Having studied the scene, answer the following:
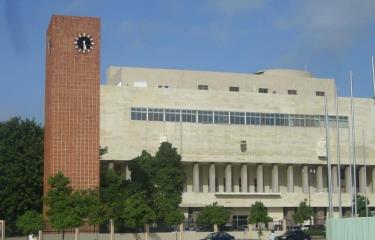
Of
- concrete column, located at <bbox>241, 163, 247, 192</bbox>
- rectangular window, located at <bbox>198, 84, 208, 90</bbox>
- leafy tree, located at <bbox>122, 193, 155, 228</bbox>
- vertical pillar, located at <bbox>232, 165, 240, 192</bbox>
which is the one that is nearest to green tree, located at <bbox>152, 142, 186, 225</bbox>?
leafy tree, located at <bbox>122, 193, 155, 228</bbox>

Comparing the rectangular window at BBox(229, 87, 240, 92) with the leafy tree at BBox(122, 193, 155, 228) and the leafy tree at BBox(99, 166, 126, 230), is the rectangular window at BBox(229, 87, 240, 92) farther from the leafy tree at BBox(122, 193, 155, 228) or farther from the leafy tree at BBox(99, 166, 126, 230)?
the leafy tree at BBox(122, 193, 155, 228)

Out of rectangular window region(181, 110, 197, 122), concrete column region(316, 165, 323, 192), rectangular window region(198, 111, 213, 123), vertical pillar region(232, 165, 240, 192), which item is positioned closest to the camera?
rectangular window region(181, 110, 197, 122)

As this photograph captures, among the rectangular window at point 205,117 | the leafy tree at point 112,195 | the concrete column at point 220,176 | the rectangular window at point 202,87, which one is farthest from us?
the rectangular window at point 202,87

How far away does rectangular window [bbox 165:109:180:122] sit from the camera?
94438 mm

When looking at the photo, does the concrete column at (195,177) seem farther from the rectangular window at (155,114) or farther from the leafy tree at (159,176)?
the leafy tree at (159,176)

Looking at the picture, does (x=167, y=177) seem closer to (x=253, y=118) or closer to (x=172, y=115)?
(x=172, y=115)

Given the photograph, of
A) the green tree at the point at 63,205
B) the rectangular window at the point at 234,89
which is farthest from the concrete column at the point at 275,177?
the green tree at the point at 63,205

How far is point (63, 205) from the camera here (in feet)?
189

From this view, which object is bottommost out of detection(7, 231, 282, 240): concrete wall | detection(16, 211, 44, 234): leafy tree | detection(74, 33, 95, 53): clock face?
detection(7, 231, 282, 240): concrete wall

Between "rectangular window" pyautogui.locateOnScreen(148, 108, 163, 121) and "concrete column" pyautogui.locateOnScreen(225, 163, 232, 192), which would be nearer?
"rectangular window" pyautogui.locateOnScreen(148, 108, 163, 121)

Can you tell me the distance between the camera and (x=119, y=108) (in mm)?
92625

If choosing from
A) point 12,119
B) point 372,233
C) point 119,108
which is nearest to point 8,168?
point 12,119

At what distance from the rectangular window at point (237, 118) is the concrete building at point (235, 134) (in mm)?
138

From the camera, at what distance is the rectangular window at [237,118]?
9688cm
